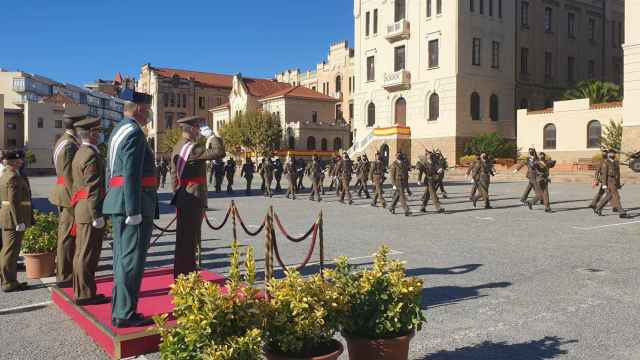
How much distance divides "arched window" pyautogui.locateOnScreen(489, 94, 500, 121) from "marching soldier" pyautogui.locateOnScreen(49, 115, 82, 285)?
3812 centimetres

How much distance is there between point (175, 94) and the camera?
3228 inches

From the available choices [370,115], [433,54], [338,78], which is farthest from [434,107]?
[338,78]

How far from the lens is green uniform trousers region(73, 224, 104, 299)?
5.60m

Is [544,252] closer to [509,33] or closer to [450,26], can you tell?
[450,26]

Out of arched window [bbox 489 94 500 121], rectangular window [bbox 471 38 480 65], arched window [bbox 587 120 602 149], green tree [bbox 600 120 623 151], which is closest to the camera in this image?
green tree [bbox 600 120 623 151]

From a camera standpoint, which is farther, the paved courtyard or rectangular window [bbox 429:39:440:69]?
rectangular window [bbox 429:39:440:69]

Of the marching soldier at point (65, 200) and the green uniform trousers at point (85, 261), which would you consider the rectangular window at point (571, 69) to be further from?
the green uniform trousers at point (85, 261)

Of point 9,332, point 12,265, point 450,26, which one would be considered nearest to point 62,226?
point 12,265

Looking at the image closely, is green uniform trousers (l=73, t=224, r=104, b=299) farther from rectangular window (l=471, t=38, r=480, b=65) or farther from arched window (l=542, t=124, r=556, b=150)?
rectangular window (l=471, t=38, r=480, b=65)

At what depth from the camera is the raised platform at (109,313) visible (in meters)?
4.49

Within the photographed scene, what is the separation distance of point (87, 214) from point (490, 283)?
485 centimetres

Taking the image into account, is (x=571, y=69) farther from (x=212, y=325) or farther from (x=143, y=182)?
(x=212, y=325)

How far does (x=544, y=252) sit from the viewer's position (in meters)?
9.19

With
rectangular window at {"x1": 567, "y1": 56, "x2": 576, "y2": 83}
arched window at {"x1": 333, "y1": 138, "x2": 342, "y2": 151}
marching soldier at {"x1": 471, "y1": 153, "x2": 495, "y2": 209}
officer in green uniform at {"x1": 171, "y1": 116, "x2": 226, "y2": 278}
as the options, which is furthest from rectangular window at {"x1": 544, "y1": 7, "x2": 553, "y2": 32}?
officer in green uniform at {"x1": 171, "y1": 116, "x2": 226, "y2": 278}
